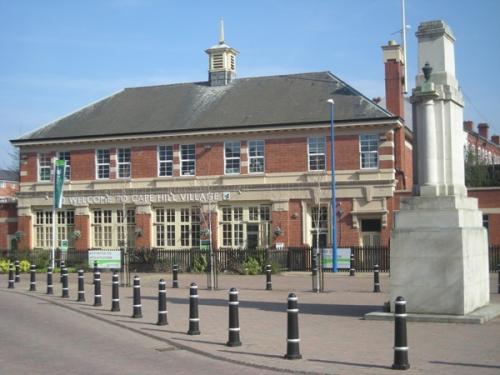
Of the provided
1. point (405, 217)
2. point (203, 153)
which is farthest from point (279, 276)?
point (405, 217)

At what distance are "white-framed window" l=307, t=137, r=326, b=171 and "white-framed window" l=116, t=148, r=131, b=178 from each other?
40.2 ft

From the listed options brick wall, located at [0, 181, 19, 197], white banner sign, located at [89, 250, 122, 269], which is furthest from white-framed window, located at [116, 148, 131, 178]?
brick wall, located at [0, 181, 19, 197]

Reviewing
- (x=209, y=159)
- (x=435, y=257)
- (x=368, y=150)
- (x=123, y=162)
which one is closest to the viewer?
(x=435, y=257)

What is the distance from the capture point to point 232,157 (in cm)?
4512

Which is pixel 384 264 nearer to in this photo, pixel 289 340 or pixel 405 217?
pixel 405 217

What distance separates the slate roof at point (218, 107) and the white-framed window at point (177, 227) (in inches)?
206

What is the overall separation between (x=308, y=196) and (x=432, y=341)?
1189 inches

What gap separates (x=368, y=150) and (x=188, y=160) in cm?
1154

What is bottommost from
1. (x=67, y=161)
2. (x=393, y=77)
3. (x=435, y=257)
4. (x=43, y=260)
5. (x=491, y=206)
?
(x=43, y=260)

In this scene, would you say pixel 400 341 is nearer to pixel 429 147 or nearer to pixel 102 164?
pixel 429 147

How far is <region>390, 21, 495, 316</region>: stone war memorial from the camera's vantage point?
15.5 m

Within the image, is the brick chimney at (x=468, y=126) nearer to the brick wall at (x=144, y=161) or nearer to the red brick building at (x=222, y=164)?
the red brick building at (x=222, y=164)

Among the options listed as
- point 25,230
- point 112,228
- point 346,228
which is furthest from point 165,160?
point 346,228

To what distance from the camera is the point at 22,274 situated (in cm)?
3841
